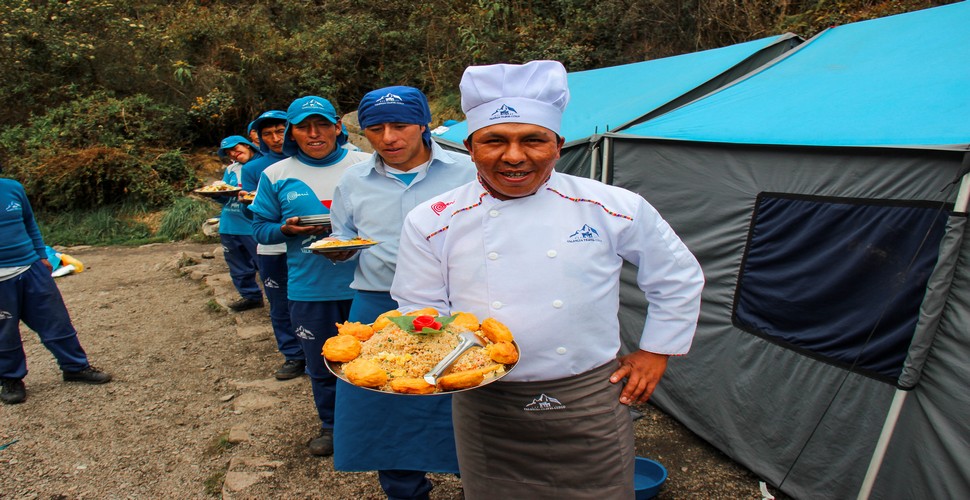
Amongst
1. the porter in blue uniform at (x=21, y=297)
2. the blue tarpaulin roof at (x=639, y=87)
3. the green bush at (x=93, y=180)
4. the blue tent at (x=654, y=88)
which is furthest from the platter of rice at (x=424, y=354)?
the green bush at (x=93, y=180)

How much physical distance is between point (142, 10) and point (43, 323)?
591 inches

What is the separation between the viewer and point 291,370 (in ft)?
15.6

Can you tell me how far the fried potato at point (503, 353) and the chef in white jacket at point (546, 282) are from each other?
13 centimetres

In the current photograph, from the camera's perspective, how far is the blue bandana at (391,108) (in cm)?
246

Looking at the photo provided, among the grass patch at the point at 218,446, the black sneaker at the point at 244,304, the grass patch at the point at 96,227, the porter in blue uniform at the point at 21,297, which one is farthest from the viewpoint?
the grass patch at the point at 96,227

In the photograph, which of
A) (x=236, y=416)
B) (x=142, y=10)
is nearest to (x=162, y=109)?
(x=142, y=10)

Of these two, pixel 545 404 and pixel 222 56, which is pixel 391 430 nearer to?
pixel 545 404

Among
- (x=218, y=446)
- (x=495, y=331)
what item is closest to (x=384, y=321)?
(x=495, y=331)

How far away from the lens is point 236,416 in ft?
13.8

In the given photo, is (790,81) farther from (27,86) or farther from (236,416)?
(27,86)

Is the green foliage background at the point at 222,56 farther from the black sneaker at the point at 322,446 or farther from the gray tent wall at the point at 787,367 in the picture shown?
the black sneaker at the point at 322,446

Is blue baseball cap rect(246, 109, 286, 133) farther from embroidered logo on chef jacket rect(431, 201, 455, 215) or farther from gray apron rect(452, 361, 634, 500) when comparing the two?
gray apron rect(452, 361, 634, 500)

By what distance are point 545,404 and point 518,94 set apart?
2.89 feet

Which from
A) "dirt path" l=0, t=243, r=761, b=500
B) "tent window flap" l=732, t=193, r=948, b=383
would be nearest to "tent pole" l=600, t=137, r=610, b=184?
"tent window flap" l=732, t=193, r=948, b=383
